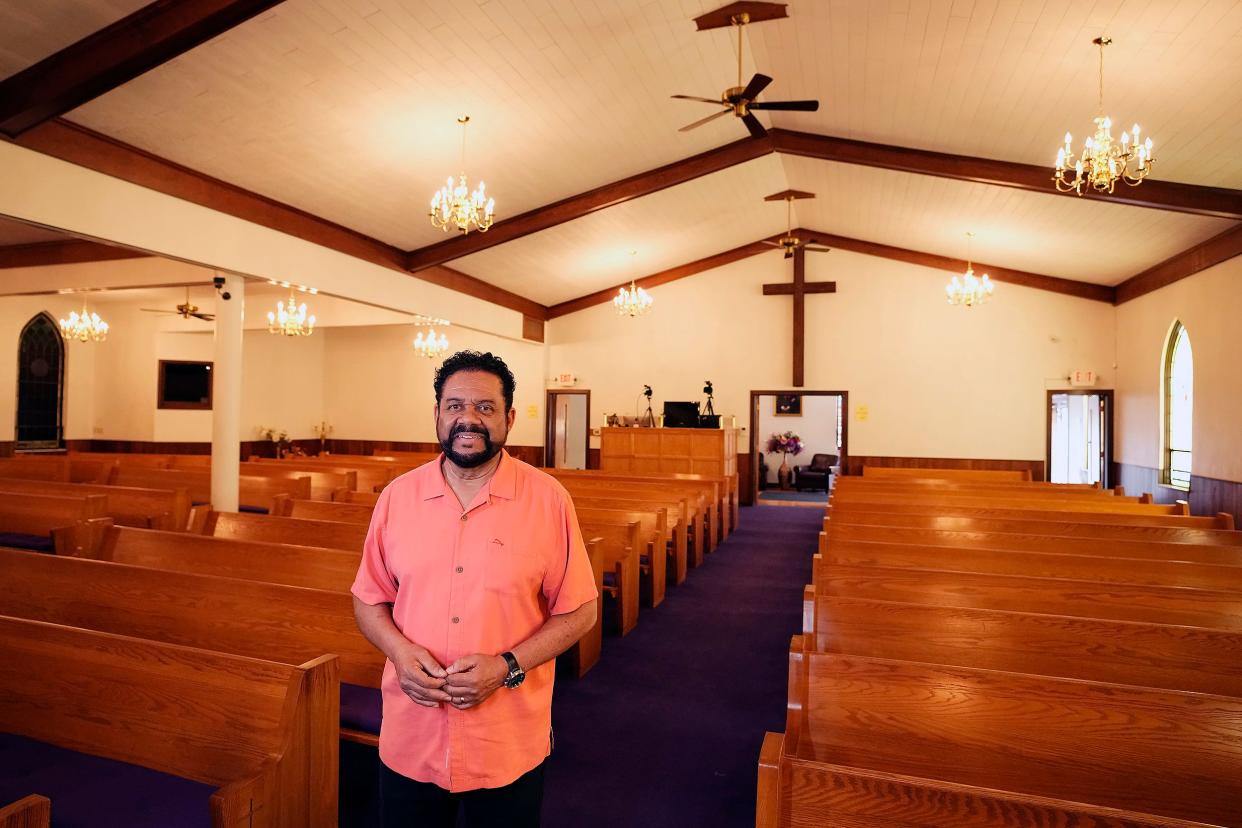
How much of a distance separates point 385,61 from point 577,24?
1361mm

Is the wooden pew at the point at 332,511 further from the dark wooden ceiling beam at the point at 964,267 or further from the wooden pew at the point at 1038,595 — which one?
the dark wooden ceiling beam at the point at 964,267

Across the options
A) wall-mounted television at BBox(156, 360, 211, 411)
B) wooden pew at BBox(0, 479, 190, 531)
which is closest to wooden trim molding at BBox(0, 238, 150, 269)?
wall-mounted television at BBox(156, 360, 211, 411)

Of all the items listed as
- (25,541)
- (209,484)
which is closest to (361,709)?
(25,541)

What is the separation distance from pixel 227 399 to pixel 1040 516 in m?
6.54

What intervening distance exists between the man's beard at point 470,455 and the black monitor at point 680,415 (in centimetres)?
880

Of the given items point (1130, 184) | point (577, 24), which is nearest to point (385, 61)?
point (577, 24)

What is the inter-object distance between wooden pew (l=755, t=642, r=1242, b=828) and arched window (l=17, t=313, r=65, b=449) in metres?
12.5

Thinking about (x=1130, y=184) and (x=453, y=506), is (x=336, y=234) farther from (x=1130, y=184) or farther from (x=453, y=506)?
(x=1130, y=184)

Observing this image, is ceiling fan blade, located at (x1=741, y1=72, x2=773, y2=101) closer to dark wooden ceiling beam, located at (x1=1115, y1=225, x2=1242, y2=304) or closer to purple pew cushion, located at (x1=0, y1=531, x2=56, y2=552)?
dark wooden ceiling beam, located at (x1=1115, y1=225, x2=1242, y2=304)

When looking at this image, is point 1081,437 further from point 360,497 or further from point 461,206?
point 360,497

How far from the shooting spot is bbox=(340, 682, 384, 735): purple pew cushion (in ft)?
7.36

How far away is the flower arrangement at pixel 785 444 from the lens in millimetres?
14789

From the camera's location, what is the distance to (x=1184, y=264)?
7625 mm

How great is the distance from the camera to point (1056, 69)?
4.77m
